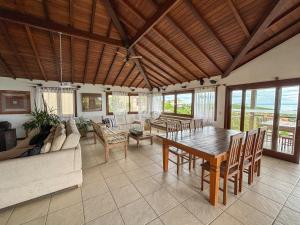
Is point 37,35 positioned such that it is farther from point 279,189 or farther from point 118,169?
point 279,189

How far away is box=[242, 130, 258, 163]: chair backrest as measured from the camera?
2078 millimetres

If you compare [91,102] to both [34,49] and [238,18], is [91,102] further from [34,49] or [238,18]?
[238,18]

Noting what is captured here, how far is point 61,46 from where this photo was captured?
426cm

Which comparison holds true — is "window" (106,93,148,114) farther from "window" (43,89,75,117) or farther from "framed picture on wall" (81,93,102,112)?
"window" (43,89,75,117)

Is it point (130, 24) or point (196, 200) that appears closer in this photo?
point (196, 200)

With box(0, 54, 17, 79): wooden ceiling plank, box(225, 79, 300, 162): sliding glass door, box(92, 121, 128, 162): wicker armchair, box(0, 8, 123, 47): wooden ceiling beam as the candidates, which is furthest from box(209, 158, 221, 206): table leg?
box(0, 54, 17, 79): wooden ceiling plank

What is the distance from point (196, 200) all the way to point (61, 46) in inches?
212

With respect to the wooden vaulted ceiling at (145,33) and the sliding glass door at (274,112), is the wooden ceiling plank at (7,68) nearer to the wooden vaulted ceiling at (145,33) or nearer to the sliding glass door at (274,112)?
the wooden vaulted ceiling at (145,33)

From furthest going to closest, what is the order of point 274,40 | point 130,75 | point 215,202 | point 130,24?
point 130,75, point 130,24, point 274,40, point 215,202

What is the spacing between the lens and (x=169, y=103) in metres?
7.37

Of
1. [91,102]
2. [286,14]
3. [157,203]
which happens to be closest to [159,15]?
[286,14]

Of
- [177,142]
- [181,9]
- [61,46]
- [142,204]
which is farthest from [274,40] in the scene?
[61,46]

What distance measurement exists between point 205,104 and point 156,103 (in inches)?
131

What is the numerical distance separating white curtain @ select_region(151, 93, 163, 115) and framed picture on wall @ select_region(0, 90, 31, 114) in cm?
582
